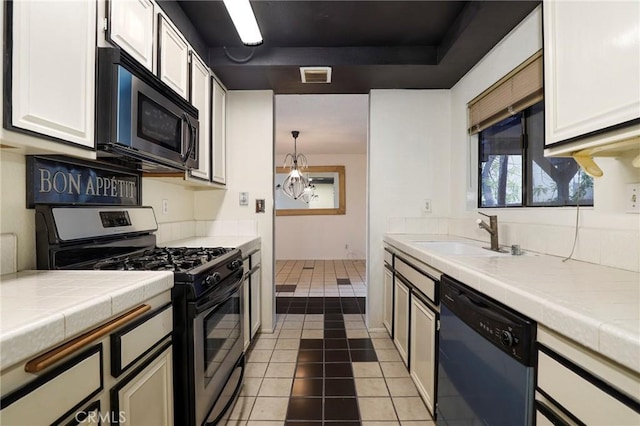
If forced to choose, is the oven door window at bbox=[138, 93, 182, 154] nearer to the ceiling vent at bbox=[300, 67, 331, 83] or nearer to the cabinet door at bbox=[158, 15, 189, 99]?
the cabinet door at bbox=[158, 15, 189, 99]

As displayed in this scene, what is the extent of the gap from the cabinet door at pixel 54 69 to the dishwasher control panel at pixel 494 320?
1561 mm

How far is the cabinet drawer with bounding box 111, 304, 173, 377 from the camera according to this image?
881mm

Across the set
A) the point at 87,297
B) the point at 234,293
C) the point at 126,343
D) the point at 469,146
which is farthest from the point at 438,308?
the point at 469,146

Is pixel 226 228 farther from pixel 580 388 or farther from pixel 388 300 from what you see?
pixel 580 388

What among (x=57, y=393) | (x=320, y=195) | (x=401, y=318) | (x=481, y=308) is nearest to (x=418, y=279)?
(x=401, y=318)

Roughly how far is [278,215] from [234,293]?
5171 mm

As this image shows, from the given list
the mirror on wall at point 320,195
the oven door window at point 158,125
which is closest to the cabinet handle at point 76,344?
the oven door window at point 158,125

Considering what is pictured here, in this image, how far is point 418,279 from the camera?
179cm

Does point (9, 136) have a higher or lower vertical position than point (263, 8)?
lower

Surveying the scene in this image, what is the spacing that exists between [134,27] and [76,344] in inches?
53.7

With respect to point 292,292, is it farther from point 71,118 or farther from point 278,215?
point 71,118

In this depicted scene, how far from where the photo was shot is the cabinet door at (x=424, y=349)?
5.21ft

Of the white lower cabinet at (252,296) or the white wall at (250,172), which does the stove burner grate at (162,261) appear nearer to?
the white lower cabinet at (252,296)

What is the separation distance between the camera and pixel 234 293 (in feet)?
5.87
